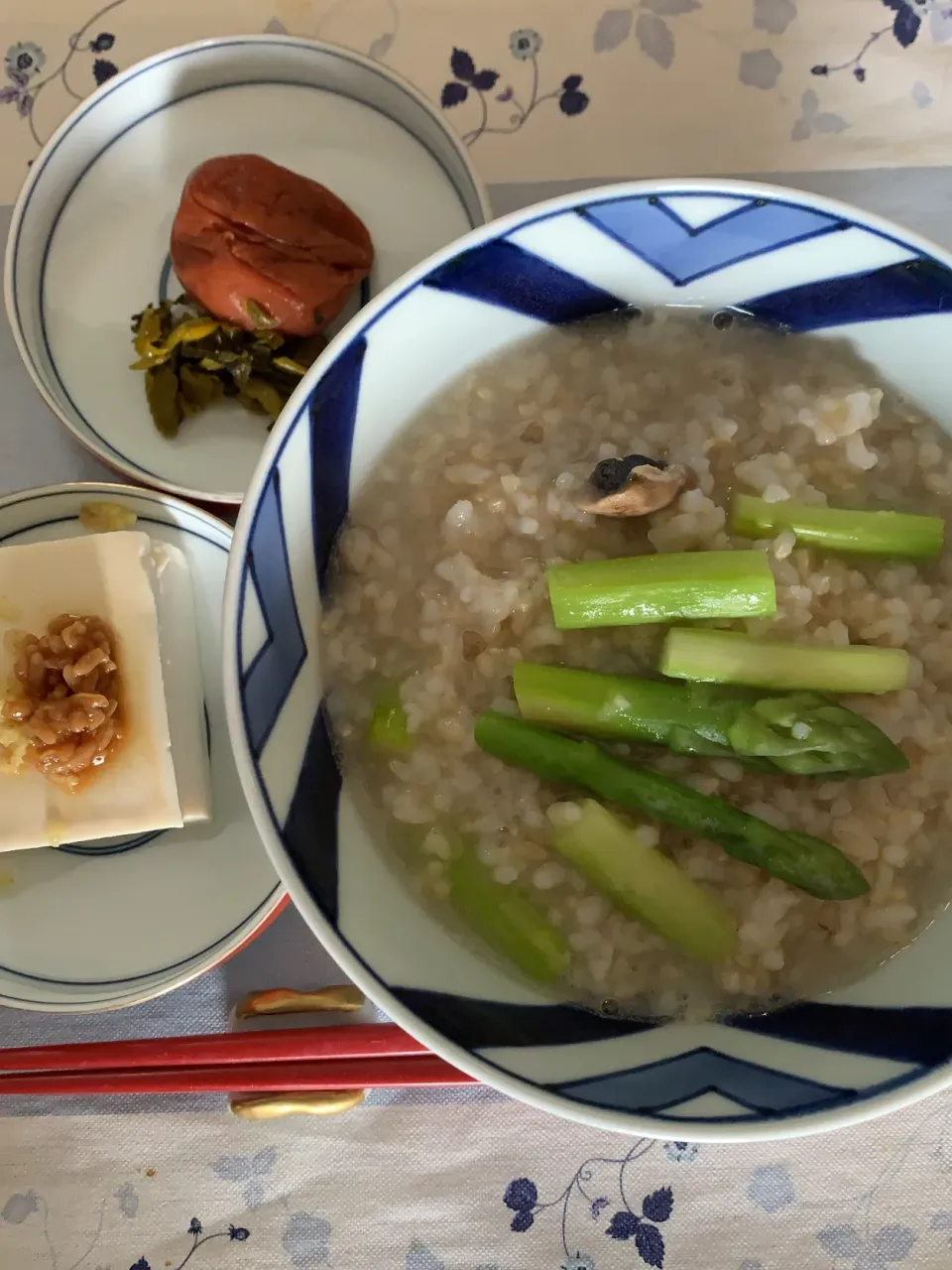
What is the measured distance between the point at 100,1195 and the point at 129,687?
75cm

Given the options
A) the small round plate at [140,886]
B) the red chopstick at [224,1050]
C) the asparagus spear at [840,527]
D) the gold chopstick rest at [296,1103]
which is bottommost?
the gold chopstick rest at [296,1103]

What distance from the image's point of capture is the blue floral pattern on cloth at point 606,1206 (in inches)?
56.9

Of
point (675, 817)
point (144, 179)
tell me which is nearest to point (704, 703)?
point (675, 817)

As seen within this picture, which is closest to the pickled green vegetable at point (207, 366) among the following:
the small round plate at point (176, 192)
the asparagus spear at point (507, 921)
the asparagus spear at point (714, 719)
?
the small round plate at point (176, 192)

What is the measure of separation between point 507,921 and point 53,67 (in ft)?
5.75

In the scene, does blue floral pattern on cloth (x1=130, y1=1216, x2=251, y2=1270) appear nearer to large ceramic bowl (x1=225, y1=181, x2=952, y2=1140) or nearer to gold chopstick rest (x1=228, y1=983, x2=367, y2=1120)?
gold chopstick rest (x1=228, y1=983, x2=367, y2=1120)

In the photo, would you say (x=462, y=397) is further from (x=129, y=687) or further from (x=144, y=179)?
(x=144, y=179)

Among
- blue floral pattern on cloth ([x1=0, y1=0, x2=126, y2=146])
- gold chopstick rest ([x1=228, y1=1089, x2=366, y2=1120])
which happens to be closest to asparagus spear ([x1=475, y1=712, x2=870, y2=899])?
gold chopstick rest ([x1=228, y1=1089, x2=366, y2=1120])

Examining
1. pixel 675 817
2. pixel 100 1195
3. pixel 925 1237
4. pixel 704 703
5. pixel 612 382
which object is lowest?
pixel 925 1237

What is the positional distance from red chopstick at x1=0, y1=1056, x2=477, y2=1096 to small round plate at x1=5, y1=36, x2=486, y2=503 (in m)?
0.87

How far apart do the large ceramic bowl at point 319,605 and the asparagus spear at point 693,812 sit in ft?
0.42

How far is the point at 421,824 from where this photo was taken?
1.30 metres

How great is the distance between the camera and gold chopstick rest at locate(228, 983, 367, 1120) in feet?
4.81

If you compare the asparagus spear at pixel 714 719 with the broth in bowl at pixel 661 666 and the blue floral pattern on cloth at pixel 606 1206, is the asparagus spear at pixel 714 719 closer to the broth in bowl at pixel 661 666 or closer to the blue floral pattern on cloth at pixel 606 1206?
the broth in bowl at pixel 661 666
